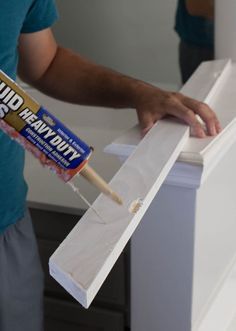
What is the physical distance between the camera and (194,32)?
1.23 meters

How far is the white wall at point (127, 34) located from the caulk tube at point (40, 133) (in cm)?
89

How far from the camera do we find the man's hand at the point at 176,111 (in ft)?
2.34

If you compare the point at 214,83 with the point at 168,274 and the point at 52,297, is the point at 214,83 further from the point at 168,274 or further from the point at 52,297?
the point at 52,297

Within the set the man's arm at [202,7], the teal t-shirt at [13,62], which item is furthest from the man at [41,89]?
the man's arm at [202,7]

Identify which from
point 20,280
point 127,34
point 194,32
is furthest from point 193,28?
point 20,280

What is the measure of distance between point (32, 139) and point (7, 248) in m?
0.38

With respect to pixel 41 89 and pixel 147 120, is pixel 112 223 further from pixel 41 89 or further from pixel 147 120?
pixel 41 89

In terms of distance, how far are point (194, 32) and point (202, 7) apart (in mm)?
75

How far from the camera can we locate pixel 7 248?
820mm

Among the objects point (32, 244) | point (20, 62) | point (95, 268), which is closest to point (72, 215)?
point (32, 244)

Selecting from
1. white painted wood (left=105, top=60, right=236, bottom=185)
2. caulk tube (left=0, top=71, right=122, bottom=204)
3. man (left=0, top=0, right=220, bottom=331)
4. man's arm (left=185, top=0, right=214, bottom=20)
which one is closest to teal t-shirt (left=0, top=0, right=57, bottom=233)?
man (left=0, top=0, right=220, bottom=331)

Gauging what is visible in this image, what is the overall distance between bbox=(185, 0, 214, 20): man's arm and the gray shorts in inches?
23.6

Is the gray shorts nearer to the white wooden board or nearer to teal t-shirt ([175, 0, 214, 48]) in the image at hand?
the white wooden board

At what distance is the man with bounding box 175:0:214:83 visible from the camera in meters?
1.18
